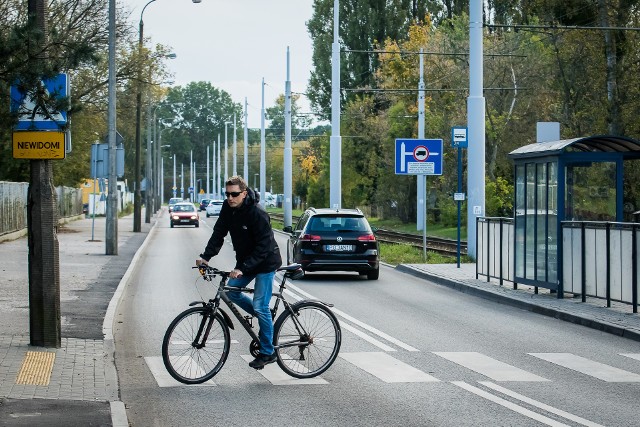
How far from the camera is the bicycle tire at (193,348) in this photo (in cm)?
1114

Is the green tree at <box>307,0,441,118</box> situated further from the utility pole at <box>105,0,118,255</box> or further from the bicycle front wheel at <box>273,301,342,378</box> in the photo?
the bicycle front wheel at <box>273,301,342,378</box>

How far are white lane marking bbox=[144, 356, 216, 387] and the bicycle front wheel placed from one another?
752mm

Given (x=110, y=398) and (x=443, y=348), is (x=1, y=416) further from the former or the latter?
(x=443, y=348)

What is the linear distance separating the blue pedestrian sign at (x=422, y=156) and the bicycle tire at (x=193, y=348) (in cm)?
2020

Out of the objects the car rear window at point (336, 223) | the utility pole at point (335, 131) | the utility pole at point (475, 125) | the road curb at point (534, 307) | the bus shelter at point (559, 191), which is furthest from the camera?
the utility pole at point (335, 131)

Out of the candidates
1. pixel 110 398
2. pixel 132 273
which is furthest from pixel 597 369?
pixel 132 273

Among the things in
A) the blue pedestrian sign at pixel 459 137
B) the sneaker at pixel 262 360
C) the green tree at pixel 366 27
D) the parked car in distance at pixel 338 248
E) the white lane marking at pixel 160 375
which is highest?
the green tree at pixel 366 27

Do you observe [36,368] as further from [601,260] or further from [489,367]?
[601,260]

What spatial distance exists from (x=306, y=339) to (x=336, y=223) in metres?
14.2

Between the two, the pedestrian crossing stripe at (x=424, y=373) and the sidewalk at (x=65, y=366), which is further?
the pedestrian crossing stripe at (x=424, y=373)

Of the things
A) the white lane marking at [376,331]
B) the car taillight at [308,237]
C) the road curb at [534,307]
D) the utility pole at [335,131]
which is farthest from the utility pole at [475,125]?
the utility pole at [335,131]

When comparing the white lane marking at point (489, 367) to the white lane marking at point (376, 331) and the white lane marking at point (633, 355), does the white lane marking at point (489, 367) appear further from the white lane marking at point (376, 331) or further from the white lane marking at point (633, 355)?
the white lane marking at point (633, 355)

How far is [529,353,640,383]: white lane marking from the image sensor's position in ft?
38.5

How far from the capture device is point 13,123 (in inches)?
487
